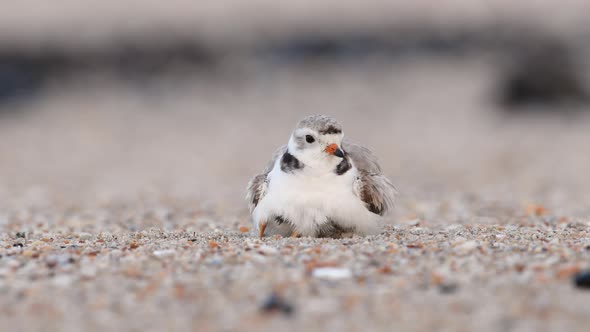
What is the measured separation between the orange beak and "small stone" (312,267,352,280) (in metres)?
1.11

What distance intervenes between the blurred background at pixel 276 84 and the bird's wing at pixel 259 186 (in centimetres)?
695

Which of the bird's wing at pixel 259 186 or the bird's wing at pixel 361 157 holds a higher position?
the bird's wing at pixel 361 157

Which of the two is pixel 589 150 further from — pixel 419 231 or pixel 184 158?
pixel 419 231

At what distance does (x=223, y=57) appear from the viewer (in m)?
21.5

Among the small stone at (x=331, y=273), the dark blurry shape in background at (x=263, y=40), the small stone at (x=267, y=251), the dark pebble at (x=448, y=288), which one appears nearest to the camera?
the dark pebble at (x=448, y=288)

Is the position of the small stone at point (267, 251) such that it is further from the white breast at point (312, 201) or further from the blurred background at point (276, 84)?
the blurred background at point (276, 84)

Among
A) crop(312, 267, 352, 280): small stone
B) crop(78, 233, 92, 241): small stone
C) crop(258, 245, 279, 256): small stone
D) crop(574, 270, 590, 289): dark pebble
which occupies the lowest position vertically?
crop(78, 233, 92, 241): small stone

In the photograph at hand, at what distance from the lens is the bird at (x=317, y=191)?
16.9 ft

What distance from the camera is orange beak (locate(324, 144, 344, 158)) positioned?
5129 mm

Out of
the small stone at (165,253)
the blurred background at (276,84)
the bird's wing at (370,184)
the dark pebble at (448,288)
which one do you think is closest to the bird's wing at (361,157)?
the bird's wing at (370,184)

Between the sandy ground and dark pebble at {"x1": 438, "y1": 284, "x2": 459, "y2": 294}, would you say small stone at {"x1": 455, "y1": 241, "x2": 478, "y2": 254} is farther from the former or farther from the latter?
dark pebble at {"x1": 438, "y1": 284, "x2": 459, "y2": 294}

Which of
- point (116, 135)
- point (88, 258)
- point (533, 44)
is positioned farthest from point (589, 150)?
point (88, 258)

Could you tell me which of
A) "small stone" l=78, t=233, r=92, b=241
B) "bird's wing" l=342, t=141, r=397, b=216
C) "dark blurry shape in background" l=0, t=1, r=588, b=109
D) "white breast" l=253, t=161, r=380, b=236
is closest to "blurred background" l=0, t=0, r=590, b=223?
"dark blurry shape in background" l=0, t=1, r=588, b=109

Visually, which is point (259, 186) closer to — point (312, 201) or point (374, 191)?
point (312, 201)
